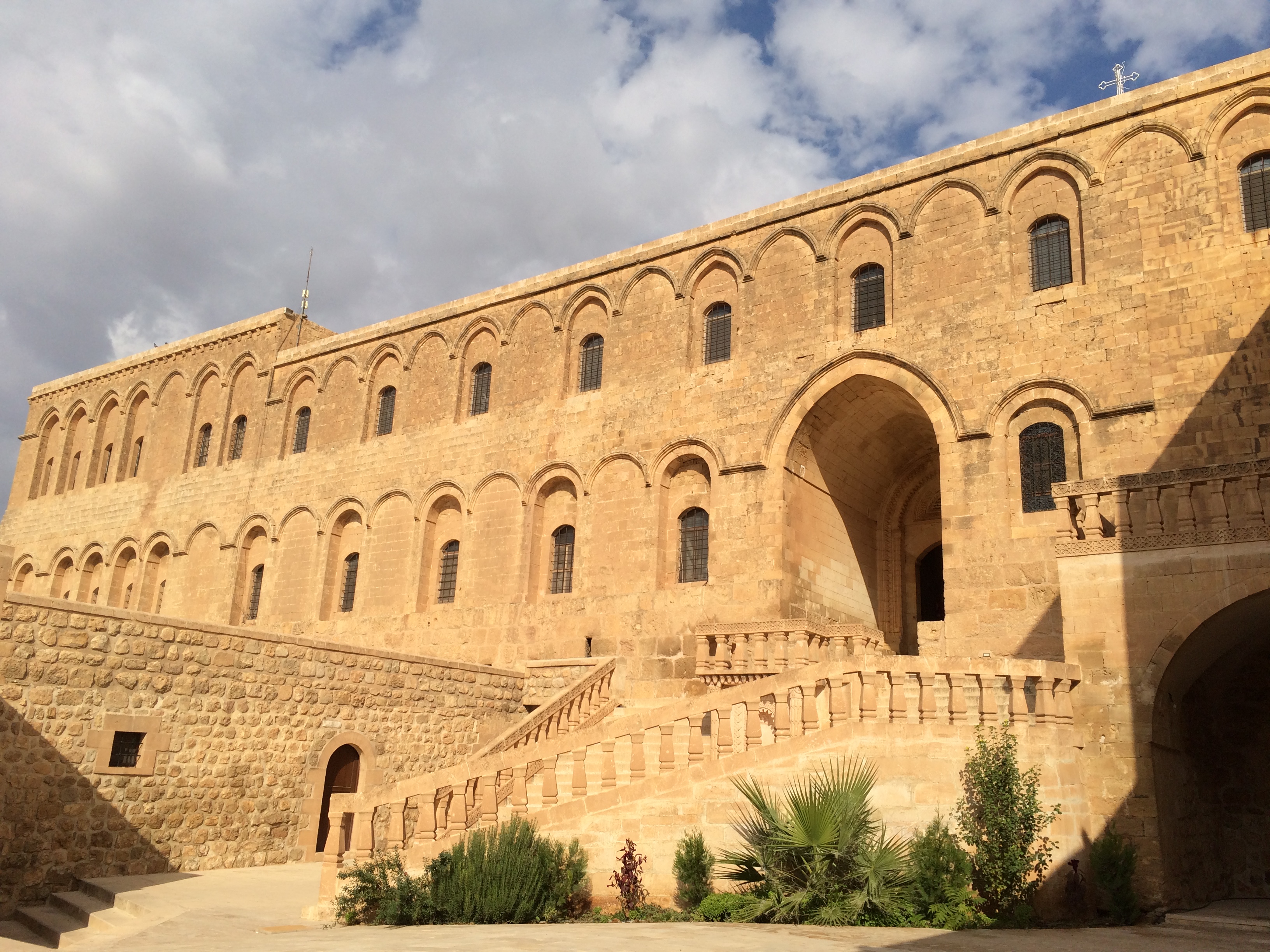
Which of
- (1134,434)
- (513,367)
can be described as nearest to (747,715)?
(1134,434)

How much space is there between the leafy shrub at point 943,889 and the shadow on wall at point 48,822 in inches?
366

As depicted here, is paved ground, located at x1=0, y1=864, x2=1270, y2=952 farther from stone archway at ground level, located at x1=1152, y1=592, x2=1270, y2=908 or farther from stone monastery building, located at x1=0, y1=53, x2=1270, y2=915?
stone archway at ground level, located at x1=1152, y1=592, x2=1270, y2=908

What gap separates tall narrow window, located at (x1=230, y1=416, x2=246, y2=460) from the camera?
28.1 metres

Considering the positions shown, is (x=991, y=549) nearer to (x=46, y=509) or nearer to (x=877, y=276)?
(x=877, y=276)

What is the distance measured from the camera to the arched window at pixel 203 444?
2892 centimetres

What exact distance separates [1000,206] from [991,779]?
10521mm

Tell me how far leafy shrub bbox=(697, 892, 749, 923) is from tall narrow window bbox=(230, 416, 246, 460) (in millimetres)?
21854

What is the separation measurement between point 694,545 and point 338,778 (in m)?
7.44

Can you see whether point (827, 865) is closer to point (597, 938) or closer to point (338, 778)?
point (597, 938)

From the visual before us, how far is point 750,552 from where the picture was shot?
59.4 ft

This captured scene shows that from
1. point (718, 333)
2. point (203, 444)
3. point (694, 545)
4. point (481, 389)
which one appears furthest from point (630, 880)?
point (203, 444)

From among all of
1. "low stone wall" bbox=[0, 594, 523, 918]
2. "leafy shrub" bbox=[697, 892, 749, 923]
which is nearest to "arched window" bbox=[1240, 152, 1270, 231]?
"leafy shrub" bbox=[697, 892, 749, 923]

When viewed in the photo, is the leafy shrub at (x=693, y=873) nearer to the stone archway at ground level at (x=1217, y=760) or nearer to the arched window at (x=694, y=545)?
the stone archway at ground level at (x=1217, y=760)

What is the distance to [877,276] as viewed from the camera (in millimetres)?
18375
